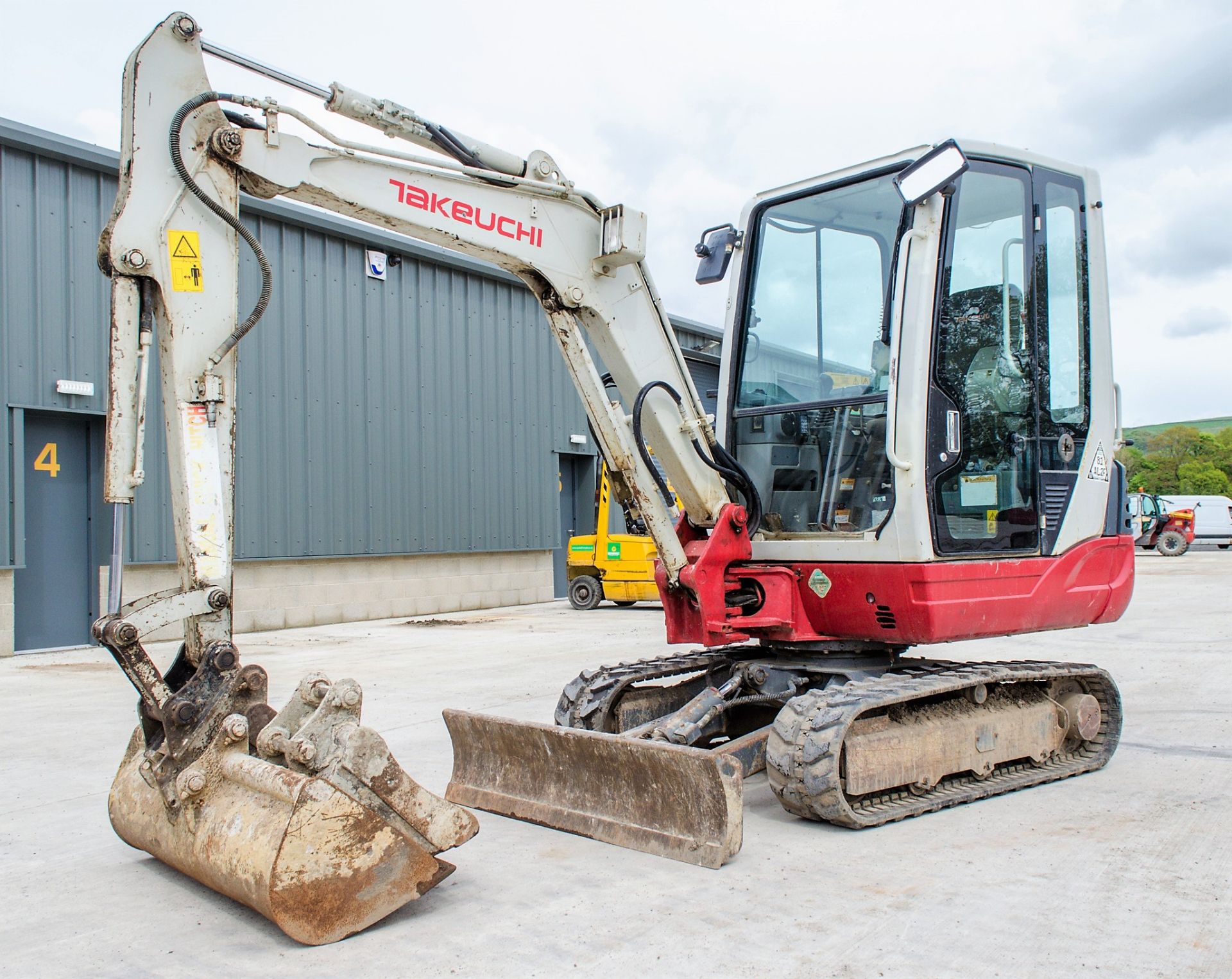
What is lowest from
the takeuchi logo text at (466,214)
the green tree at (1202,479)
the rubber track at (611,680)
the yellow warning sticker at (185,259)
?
the rubber track at (611,680)

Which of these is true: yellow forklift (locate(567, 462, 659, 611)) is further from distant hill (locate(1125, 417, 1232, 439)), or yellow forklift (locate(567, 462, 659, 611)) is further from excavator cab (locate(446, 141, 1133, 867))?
distant hill (locate(1125, 417, 1232, 439))

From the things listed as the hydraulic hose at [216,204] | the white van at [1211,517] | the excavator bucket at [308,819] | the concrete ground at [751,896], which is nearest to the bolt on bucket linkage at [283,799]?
the excavator bucket at [308,819]

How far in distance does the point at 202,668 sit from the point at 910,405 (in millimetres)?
3345

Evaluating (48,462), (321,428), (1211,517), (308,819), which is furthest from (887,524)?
(1211,517)

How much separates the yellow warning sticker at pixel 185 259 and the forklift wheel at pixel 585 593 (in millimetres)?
13328

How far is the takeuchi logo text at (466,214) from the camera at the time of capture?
4.75 m

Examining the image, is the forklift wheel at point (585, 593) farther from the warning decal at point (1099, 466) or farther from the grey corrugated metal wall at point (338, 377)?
the warning decal at point (1099, 466)

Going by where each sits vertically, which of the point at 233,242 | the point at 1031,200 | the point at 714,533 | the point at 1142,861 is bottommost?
the point at 1142,861

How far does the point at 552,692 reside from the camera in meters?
8.88

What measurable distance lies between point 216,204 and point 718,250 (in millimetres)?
2925

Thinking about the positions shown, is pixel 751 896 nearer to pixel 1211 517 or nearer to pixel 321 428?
pixel 321 428

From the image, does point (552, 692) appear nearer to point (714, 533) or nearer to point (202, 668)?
point (714, 533)

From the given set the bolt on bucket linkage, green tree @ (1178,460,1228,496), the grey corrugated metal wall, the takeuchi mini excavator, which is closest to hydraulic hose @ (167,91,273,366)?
the takeuchi mini excavator

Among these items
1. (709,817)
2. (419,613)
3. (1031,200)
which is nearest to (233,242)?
(709,817)
